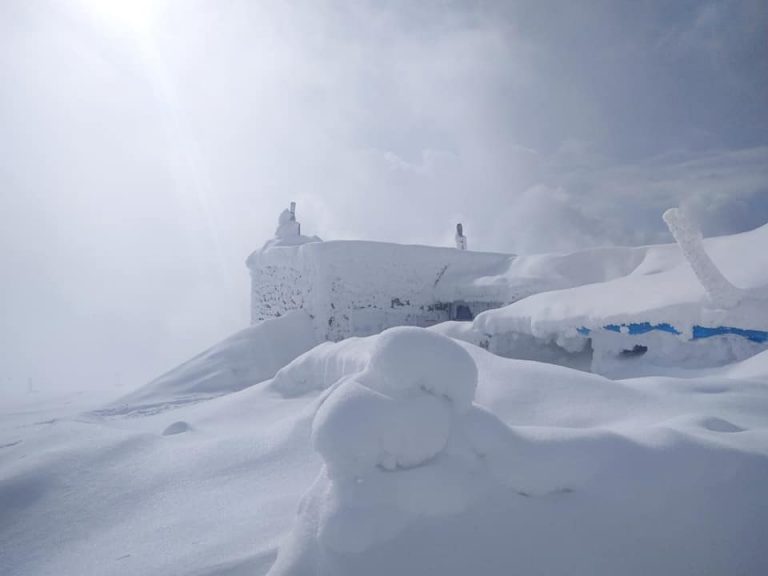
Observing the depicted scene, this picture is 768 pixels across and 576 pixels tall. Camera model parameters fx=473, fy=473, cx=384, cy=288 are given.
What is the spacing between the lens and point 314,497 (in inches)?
68.3

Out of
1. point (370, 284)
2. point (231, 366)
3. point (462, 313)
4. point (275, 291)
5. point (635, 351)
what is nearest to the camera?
point (635, 351)

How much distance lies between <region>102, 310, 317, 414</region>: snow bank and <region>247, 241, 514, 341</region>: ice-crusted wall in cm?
48

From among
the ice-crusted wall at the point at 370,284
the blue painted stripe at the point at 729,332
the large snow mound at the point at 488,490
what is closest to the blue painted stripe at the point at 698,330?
the blue painted stripe at the point at 729,332

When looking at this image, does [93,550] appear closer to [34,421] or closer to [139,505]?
[139,505]

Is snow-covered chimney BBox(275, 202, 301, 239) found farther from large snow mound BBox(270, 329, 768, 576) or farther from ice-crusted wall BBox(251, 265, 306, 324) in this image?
large snow mound BBox(270, 329, 768, 576)

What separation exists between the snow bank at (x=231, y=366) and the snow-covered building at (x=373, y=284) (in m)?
0.47

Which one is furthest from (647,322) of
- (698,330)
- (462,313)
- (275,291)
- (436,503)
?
(275,291)

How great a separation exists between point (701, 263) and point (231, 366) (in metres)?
6.36

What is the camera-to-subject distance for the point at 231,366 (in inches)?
295

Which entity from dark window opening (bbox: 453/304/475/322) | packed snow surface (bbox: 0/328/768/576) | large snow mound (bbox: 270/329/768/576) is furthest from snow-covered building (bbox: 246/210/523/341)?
large snow mound (bbox: 270/329/768/576)

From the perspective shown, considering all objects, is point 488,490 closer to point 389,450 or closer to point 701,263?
point 389,450

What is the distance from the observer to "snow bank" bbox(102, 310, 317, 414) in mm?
6352

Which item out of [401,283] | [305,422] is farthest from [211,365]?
[305,422]

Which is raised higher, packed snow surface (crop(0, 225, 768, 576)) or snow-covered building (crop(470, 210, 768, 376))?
snow-covered building (crop(470, 210, 768, 376))
